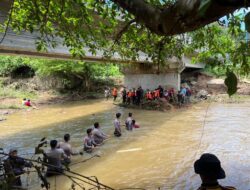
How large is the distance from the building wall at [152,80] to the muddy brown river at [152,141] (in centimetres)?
335

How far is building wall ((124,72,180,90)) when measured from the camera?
29047 millimetres

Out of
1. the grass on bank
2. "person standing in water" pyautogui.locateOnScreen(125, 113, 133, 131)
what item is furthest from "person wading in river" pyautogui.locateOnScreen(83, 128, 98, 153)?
the grass on bank

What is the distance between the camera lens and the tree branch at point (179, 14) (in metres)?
2.52

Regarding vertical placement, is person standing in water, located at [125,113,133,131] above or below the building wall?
below

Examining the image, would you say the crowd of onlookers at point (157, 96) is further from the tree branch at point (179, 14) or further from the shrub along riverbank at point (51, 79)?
the tree branch at point (179, 14)

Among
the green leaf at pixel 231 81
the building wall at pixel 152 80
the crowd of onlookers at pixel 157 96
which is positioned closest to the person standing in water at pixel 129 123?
the crowd of onlookers at pixel 157 96

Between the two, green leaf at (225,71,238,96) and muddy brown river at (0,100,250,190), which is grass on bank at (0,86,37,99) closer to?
muddy brown river at (0,100,250,190)

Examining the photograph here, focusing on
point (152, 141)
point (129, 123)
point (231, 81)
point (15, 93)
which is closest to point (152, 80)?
point (15, 93)

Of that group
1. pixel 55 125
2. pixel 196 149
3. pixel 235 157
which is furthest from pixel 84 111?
pixel 235 157

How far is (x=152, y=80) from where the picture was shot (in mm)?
29984

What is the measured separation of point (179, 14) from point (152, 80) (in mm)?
27177

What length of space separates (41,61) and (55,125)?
12871mm

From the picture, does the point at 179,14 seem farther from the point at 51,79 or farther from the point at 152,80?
the point at 51,79

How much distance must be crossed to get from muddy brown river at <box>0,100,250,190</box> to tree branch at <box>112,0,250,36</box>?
7.03 ft
